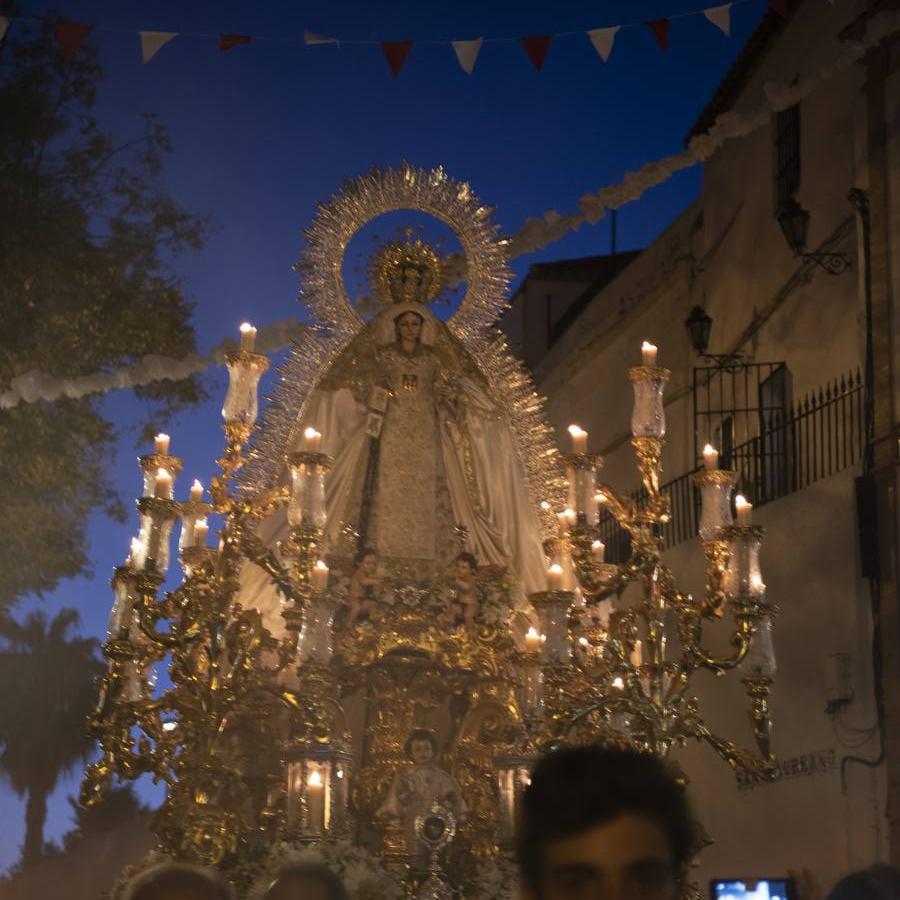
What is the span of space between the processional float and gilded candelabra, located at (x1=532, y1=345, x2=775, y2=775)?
2 cm

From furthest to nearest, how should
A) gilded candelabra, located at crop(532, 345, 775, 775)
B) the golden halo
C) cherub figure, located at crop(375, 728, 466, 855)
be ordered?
1. the golden halo
2. cherub figure, located at crop(375, 728, 466, 855)
3. gilded candelabra, located at crop(532, 345, 775, 775)

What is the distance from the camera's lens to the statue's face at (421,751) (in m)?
9.15

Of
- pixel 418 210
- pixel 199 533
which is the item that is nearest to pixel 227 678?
pixel 199 533

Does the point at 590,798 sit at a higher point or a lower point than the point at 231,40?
lower

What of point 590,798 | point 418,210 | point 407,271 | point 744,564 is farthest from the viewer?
point 418,210

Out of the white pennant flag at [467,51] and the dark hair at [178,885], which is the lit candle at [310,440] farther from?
the dark hair at [178,885]

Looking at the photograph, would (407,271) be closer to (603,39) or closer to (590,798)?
(603,39)

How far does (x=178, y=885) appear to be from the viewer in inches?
103

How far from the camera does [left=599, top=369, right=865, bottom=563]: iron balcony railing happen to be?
11688 mm

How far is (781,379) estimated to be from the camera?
45.3ft

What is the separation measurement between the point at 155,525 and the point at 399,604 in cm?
186

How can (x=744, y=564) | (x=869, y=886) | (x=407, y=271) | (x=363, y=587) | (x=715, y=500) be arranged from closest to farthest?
(x=869, y=886), (x=744, y=564), (x=715, y=500), (x=363, y=587), (x=407, y=271)

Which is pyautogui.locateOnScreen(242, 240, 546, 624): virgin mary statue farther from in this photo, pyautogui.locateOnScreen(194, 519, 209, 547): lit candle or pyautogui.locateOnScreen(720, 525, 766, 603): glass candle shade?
pyautogui.locateOnScreen(720, 525, 766, 603): glass candle shade

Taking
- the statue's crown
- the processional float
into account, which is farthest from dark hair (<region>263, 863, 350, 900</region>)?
the statue's crown
